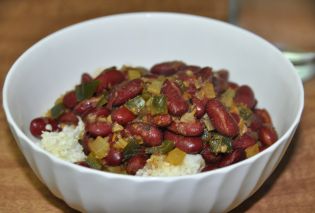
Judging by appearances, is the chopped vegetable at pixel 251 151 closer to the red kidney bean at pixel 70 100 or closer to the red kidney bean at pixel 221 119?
the red kidney bean at pixel 221 119

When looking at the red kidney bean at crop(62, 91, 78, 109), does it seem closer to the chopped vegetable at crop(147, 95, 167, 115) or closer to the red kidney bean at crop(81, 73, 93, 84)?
the red kidney bean at crop(81, 73, 93, 84)

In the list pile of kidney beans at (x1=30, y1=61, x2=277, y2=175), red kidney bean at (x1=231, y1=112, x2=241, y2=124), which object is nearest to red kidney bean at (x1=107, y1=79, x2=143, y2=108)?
pile of kidney beans at (x1=30, y1=61, x2=277, y2=175)

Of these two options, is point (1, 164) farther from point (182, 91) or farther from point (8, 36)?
point (8, 36)

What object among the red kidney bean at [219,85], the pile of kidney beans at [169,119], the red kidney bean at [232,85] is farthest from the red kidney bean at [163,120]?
the red kidney bean at [232,85]

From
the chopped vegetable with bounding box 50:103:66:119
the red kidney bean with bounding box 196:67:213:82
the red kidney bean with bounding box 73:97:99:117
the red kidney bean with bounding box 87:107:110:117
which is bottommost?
the chopped vegetable with bounding box 50:103:66:119

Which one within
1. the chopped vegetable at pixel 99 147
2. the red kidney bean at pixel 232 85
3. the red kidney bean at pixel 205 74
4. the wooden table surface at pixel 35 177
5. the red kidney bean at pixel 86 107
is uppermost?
the red kidney bean at pixel 205 74

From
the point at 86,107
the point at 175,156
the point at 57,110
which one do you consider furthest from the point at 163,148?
the point at 57,110

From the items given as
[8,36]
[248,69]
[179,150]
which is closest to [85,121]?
[179,150]
